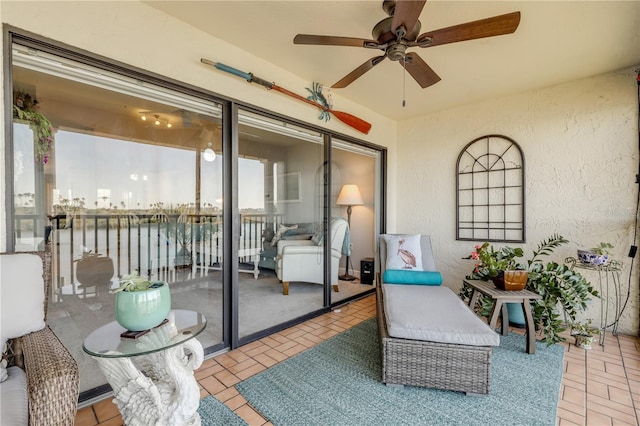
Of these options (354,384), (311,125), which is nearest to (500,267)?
(354,384)

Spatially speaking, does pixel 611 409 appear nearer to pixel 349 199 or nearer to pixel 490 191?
pixel 490 191

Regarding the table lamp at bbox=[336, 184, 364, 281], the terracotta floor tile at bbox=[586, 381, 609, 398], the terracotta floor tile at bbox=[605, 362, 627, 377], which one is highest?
the table lamp at bbox=[336, 184, 364, 281]

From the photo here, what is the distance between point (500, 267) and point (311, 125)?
7.59 feet

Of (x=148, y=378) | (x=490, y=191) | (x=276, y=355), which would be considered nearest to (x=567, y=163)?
(x=490, y=191)

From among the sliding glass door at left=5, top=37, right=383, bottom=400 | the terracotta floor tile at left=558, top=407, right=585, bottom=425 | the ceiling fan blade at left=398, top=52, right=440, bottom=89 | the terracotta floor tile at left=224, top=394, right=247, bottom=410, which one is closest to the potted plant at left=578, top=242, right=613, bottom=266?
the terracotta floor tile at left=558, top=407, right=585, bottom=425

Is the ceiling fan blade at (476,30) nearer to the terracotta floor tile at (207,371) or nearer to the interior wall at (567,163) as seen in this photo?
the interior wall at (567,163)

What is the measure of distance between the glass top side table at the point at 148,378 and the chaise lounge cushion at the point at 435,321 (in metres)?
1.21

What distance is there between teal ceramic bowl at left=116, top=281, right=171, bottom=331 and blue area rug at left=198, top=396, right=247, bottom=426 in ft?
2.18

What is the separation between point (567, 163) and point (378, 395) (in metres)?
3.03

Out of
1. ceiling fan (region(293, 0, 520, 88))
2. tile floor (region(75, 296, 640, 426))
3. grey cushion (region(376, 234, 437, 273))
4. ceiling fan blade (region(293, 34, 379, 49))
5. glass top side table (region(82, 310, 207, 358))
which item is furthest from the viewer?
grey cushion (region(376, 234, 437, 273))

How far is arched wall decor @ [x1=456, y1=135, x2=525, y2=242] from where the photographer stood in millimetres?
3277

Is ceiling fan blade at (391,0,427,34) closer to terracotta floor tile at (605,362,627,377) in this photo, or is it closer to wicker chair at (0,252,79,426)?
wicker chair at (0,252,79,426)

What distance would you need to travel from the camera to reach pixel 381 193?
4.19m

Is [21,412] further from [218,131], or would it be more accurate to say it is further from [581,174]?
[581,174]
